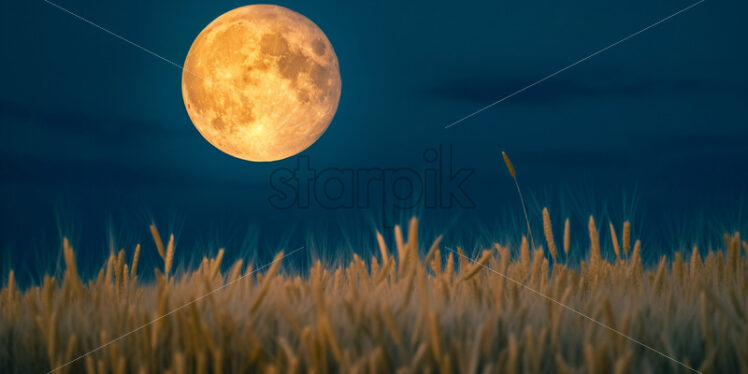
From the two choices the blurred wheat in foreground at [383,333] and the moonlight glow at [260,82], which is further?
the moonlight glow at [260,82]

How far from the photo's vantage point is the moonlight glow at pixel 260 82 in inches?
268

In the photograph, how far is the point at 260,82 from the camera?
676cm

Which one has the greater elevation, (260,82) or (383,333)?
(260,82)

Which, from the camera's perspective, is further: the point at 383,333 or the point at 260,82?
the point at 260,82

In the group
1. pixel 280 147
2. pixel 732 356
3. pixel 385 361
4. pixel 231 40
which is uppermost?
pixel 231 40

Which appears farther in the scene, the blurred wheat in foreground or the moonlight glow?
the moonlight glow

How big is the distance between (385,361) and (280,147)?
606 cm

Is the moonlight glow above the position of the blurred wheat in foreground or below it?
above

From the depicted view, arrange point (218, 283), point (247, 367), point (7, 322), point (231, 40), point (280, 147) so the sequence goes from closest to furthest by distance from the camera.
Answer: point (247, 367), point (7, 322), point (218, 283), point (231, 40), point (280, 147)

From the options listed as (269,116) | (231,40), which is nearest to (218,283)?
(269,116)

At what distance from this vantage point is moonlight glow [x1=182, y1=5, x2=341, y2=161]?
6.80 m

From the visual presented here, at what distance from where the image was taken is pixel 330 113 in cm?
800

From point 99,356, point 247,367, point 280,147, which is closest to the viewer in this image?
point 247,367

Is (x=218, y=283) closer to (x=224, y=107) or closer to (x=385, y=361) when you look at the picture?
(x=385, y=361)
